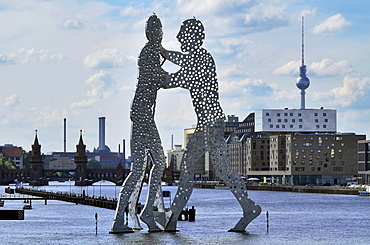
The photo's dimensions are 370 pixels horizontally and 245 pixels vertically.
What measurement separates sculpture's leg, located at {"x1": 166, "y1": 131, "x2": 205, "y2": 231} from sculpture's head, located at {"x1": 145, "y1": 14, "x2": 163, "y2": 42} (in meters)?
7.26

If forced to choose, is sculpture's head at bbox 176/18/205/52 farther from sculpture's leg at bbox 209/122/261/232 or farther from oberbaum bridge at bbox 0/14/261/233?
sculpture's leg at bbox 209/122/261/232

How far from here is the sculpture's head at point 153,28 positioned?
207 feet

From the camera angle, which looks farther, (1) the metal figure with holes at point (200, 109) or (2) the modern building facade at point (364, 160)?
(2) the modern building facade at point (364, 160)

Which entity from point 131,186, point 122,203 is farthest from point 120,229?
point 131,186

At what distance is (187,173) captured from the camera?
63.5 m

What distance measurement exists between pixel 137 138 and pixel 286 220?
29343 millimetres

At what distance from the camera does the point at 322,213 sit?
336 feet

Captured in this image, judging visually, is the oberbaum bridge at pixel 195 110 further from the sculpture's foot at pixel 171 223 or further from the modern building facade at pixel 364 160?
the modern building facade at pixel 364 160

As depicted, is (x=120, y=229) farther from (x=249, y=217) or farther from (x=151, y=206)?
(x=249, y=217)

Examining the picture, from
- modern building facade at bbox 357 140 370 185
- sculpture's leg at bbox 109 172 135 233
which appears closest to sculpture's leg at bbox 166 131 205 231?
sculpture's leg at bbox 109 172 135 233

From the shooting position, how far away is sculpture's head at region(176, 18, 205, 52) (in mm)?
63219

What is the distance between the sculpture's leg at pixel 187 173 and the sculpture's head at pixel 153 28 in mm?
7263

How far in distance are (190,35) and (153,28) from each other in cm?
262

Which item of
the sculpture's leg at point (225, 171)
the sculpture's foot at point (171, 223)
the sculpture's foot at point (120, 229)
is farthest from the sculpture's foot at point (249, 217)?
the sculpture's foot at point (120, 229)
